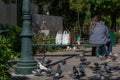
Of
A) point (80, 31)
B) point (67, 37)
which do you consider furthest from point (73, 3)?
point (67, 37)

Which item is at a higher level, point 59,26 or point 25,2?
point 25,2

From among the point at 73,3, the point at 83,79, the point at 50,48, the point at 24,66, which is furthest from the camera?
the point at 73,3

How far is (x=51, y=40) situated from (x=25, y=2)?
35.1 ft

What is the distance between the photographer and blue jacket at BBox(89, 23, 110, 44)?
1566cm

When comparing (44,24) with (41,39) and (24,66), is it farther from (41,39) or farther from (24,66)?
(24,66)

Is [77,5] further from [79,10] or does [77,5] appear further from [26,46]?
[26,46]

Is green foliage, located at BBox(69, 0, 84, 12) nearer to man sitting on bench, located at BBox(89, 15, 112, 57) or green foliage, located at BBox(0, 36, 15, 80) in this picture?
man sitting on bench, located at BBox(89, 15, 112, 57)

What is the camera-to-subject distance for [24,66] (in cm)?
1070

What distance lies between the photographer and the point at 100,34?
15625 mm

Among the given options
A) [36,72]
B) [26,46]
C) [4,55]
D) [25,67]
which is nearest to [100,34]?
[26,46]

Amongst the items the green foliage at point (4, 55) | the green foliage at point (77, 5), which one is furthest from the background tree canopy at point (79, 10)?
the green foliage at point (4, 55)

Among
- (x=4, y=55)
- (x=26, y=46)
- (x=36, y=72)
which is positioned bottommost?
(x=36, y=72)

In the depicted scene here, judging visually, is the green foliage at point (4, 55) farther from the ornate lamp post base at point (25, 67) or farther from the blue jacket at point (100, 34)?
the blue jacket at point (100, 34)

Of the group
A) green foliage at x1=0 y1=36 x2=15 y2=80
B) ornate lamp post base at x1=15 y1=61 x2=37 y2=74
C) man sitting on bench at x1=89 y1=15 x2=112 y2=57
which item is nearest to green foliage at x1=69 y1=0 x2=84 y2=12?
man sitting on bench at x1=89 y1=15 x2=112 y2=57
